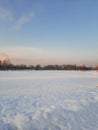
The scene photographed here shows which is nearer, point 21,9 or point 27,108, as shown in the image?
point 27,108

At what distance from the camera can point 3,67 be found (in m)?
88.8

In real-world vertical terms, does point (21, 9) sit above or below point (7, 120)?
above

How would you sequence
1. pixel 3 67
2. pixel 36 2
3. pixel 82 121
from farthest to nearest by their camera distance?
pixel 3 67 < pixel 36 2 < pixel 82 121

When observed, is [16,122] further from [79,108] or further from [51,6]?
[51,6]

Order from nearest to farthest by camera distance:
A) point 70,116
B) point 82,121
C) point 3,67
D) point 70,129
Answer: point 70,129 < point 82,121 < point 70,116 < point 3,67

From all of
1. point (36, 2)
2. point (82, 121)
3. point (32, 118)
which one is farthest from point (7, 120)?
point (36, 2)

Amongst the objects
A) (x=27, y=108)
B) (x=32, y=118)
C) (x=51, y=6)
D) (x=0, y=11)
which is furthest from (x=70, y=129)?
(x=0, y=11)

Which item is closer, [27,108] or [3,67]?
[27,108]

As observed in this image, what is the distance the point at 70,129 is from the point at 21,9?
1485 cm

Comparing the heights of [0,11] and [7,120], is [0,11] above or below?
above

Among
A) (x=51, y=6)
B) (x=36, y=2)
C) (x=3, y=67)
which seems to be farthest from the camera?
(x=3, y=67)

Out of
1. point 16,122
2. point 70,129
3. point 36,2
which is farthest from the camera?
point 36,2

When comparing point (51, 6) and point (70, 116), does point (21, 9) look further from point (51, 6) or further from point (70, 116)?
point (70, 116)

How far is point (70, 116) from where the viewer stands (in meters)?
5.59
